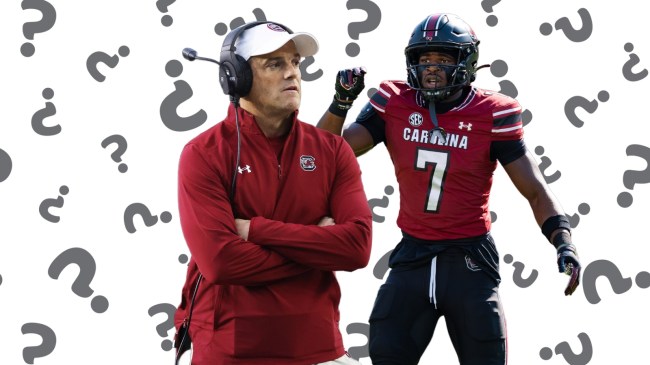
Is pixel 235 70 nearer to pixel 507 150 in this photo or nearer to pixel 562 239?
pixel 507 150

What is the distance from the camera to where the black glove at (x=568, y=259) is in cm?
554

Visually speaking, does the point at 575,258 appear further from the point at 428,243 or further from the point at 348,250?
the point at 348,250

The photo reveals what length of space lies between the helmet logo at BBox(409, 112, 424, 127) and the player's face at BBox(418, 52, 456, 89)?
165 millimetres

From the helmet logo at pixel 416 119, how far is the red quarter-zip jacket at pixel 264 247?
1.30 meters

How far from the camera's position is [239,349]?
4430 mm

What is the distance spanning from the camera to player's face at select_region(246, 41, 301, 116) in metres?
4.68

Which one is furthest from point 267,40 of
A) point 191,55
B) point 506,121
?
point 506,121

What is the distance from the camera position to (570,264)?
18.4 ft

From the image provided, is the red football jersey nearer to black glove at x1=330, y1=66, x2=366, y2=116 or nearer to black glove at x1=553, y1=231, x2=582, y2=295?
black glove at x1=330, y1=66, x2=366, y2=116

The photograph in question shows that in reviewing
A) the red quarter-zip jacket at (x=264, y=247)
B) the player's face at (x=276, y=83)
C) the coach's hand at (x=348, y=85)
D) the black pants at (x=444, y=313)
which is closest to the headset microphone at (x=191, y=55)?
the player's face at (x=276, y=83)

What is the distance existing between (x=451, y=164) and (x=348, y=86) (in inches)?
26.6

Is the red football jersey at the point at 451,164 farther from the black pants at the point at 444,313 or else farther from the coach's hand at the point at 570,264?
the coach's hand at the point at 570,264

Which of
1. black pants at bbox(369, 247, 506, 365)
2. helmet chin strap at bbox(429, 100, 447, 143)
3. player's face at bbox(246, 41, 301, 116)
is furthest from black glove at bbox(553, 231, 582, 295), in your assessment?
player's face at bbox(246, 41, 301, 116)

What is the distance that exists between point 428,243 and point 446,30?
1123mm
